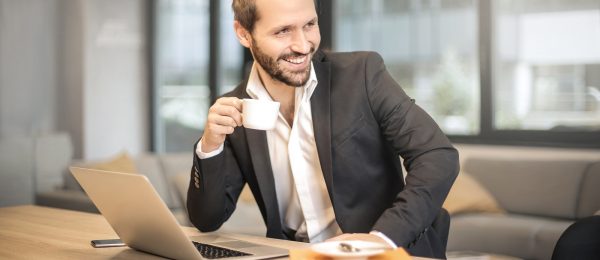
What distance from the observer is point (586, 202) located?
170 inches

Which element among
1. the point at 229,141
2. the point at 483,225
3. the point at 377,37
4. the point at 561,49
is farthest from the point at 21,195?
the point at 229,141

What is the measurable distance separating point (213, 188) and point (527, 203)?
281cm

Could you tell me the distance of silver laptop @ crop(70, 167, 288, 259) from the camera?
162 centimetres

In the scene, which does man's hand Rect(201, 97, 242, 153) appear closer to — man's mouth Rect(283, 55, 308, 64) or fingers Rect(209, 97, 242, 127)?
fingers Rect(209, 97, 242, 127)

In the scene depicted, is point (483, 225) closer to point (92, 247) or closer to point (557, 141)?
point (557, 141)

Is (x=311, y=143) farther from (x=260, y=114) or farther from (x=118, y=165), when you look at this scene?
(x=118, y=165)

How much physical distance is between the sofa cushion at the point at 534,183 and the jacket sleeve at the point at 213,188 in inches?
105

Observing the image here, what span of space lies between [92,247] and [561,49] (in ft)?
12.6

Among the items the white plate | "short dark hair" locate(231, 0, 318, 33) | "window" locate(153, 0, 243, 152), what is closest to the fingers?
"short dark hair" locate(231, 0, 318, 33)

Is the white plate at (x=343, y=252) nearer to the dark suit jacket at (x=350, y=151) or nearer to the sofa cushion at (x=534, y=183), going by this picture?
the dark suit jacket at (x=350, y=151)

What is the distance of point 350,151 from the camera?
2.09 m

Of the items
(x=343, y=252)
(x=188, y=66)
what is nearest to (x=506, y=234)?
(x=343, y=252)

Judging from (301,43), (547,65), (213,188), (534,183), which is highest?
(547,65)

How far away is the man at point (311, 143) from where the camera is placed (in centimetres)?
→ 204
